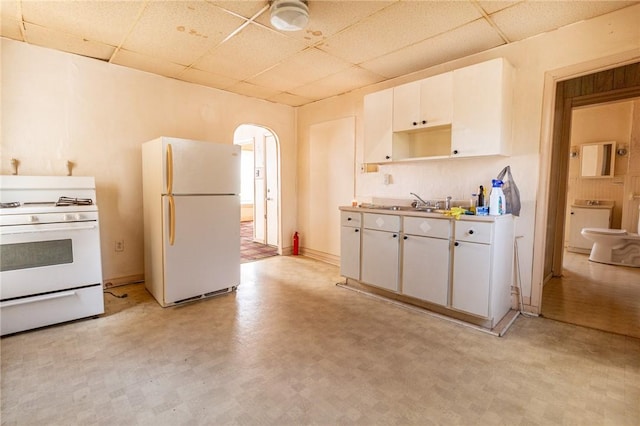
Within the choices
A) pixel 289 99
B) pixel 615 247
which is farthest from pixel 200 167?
pixel 615 247

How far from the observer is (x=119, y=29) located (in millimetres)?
2730

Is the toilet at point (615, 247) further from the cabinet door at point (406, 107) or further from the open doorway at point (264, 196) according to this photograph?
the open doorway at point (264, 196)

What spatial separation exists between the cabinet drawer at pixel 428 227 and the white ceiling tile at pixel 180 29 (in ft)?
7.61

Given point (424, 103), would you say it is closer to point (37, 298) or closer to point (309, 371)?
point (309, 371)

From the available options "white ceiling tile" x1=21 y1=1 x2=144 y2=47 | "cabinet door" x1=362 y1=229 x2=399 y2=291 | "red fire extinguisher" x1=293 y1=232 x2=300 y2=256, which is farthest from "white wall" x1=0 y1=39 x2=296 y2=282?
"cabinet door" x1=362 y1=229 x2=399 y2=291

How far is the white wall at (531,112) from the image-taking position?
2463mm

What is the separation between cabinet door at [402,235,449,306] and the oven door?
9.35 feet

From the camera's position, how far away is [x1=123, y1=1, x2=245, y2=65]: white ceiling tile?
2.41 meters

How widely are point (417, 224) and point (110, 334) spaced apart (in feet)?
9.17

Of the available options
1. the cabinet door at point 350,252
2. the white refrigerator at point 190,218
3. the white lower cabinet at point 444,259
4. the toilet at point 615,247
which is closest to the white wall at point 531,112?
the white lower cabinet at point 444,259

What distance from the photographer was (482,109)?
2.81 m

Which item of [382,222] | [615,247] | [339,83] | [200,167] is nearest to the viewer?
[200,167]

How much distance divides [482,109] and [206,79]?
3.23 metres

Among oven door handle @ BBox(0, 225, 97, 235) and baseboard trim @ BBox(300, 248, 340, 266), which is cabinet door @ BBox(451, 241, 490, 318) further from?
oven door handle @ BBox(0, 225, 97, 235)
